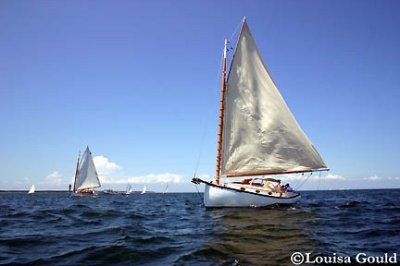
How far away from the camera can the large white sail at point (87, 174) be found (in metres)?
96.2

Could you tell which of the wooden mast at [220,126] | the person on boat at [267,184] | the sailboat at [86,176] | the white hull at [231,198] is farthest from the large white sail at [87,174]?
the person on boat at [267,184]

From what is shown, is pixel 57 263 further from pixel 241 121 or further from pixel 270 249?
pixel 241 121

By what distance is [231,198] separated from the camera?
31.2 metres

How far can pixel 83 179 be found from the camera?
98625 mm

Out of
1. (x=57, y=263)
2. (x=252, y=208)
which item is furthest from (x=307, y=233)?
(x=252, y=208)

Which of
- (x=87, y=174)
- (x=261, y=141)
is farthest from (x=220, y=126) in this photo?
(x=87, y=174)

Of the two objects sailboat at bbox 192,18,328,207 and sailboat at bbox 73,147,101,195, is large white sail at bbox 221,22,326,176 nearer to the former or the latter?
sailboat at bbox 192,18,328,207

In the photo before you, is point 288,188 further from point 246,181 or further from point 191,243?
point 191,243

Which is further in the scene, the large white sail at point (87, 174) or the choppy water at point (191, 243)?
the large white sail at point (87, 174)

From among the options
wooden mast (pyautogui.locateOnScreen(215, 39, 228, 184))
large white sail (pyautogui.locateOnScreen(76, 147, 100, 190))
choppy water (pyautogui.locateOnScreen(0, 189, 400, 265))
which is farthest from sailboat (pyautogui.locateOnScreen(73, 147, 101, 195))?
choppy water (pyautogui.locateOnScreen(0, 189, 400, 265))

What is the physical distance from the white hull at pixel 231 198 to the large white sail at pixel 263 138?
2.88m

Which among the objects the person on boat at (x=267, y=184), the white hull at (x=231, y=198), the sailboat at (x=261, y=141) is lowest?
the white hull at (x=231, y=198)

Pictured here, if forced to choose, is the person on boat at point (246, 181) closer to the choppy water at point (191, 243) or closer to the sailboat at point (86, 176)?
the choppy water at point (191, 243)

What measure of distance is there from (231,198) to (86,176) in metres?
76.7
